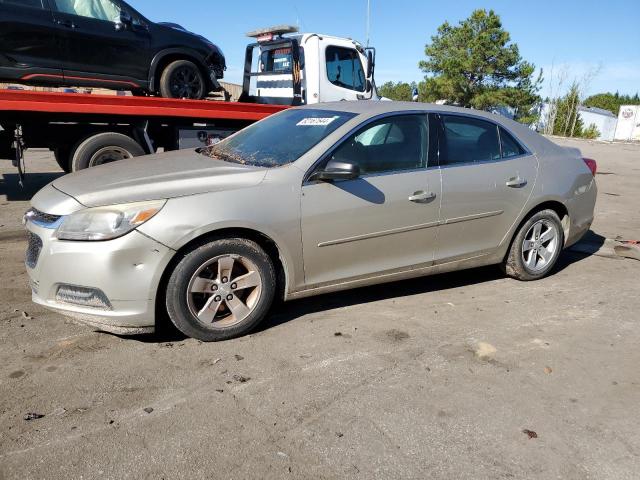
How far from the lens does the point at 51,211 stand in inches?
130

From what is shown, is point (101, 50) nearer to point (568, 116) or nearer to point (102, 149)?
point (102, 149)

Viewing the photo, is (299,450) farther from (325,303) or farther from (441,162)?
(441,162)

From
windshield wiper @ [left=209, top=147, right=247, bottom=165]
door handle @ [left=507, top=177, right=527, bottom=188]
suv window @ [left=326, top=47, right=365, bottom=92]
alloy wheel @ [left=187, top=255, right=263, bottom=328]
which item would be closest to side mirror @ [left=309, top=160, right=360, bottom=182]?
windshield wiper @ [left=209, top=147, right=247, bottom=165]

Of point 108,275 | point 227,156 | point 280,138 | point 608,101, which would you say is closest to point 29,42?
point 227,156

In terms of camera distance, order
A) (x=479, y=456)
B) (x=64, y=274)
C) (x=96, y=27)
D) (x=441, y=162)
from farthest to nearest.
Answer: (x=96, y=27) → (x=441, y=162) → (x=64, y=274) → (x=479, y=456)

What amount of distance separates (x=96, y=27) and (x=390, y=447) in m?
6.82

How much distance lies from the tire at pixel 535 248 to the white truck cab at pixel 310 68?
480cm

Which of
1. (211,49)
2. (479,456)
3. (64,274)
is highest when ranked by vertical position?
(211,49)

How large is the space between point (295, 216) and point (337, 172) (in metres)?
0.40

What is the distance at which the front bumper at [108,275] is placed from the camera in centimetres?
316

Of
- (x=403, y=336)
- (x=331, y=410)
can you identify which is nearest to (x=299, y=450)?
(x=331, y=410)

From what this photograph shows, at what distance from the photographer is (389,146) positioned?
411cm

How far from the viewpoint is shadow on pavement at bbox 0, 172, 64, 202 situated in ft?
27.9

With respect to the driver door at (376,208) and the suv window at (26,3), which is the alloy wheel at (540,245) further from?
the suv window at (26,3)
